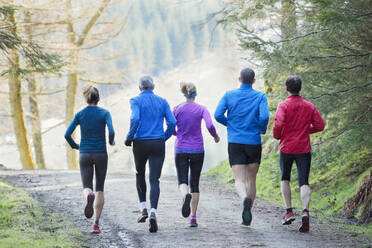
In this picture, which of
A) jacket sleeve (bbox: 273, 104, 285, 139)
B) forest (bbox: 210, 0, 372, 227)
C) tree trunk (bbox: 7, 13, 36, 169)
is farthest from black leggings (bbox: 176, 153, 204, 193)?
tree trunk (bbox: 7, 13, 36, 169)

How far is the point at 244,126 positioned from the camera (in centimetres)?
712

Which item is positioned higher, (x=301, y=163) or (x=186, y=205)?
(x=301, y=163)

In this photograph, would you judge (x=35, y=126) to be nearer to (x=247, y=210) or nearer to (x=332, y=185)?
(x=332, y=185)

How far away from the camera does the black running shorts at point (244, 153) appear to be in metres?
7.11

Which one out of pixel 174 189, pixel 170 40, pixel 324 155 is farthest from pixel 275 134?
pixel 170 40

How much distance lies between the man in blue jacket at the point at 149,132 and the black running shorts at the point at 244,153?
A: 3.12ft

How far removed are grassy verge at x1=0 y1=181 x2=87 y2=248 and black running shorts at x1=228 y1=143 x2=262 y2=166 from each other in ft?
7.99

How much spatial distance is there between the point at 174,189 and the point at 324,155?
4.65 metres

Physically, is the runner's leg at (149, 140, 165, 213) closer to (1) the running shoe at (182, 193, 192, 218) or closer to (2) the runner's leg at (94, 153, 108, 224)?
(1) the running shoe at (182, 193, 192, 218)

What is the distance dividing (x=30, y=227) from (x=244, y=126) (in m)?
3.47

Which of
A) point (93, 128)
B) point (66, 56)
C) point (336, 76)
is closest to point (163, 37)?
point (66, 56)

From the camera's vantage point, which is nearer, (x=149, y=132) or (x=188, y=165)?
(x=149, y=132)

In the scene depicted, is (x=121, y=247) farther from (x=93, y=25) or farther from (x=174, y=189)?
(x=93, y=25)

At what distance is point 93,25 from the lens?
23.7 metres
